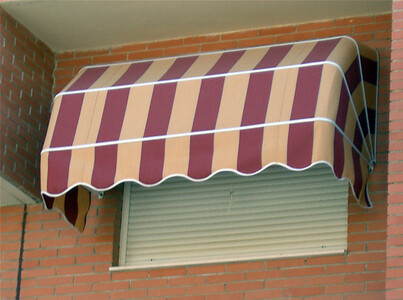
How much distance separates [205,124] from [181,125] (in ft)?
0.74

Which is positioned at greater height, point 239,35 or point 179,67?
point 239,35

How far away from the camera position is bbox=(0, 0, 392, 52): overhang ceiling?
11609mm

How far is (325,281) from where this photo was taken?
10.6 metres

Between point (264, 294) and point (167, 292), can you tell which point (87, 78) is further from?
point (264, 294)

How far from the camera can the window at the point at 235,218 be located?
11.1 meters

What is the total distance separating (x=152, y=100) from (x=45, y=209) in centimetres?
161

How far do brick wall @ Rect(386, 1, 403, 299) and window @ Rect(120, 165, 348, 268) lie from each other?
111 cm

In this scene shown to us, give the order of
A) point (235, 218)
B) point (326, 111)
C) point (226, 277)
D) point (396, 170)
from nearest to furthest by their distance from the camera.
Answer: point (396, 170) < point (326, 111) < point (226, 277) < point (235, 218)

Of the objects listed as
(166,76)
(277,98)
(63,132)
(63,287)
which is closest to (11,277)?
(63,287)

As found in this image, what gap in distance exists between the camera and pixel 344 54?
1096 cm

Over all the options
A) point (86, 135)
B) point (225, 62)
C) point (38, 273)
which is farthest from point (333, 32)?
point (38, 273)

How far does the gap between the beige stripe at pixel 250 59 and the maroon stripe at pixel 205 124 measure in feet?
0.77

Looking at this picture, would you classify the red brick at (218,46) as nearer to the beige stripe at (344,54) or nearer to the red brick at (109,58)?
the red brick at (109,58)

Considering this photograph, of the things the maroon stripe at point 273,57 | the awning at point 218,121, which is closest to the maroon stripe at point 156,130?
the awning at point 218,121
